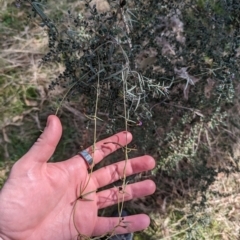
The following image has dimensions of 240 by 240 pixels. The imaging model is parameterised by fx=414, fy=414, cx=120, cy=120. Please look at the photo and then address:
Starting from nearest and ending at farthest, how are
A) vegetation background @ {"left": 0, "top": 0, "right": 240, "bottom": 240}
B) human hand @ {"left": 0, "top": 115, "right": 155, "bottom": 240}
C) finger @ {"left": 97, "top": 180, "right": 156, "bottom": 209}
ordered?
human hand @ {"left": 0, "top": 115, "right": 155, "bottom": 240} < vegetation background @ {"left": 0, "top": 0, "right": 240, "bottom": 240} < finger @ {"left": 97, "top": 180, "right": 156, "bottom": 209}

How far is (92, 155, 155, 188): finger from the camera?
1.99 m

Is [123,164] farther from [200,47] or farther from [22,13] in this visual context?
[22,13]

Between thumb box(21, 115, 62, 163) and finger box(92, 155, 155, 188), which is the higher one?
thumb box(21, 115, 62, 163)

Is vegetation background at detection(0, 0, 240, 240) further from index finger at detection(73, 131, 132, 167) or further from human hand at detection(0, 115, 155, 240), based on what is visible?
human hand at detection(0, 115, 155, 240)

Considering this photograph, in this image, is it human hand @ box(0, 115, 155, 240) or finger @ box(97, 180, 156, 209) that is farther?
finger @ box(97, 180, 156, 209)

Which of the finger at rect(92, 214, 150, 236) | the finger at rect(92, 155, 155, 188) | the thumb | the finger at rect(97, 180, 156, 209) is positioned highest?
the thumb

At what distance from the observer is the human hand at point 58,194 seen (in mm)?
Answer: 1671

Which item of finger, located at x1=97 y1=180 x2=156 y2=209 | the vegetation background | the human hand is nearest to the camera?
the human hand

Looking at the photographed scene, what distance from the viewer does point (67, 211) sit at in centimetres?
184

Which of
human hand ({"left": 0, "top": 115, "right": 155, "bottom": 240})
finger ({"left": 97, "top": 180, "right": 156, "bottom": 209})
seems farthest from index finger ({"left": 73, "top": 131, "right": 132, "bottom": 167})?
finger ({"left": 97, "top": 180, "right": 156, "bottom": 209})

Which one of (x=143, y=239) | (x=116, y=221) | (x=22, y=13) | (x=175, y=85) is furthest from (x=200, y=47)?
(x=22, y=13)

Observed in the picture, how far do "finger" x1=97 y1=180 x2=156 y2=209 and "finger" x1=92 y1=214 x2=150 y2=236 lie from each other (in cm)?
9

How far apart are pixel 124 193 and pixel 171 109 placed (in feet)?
1.57

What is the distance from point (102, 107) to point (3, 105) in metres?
0.81
